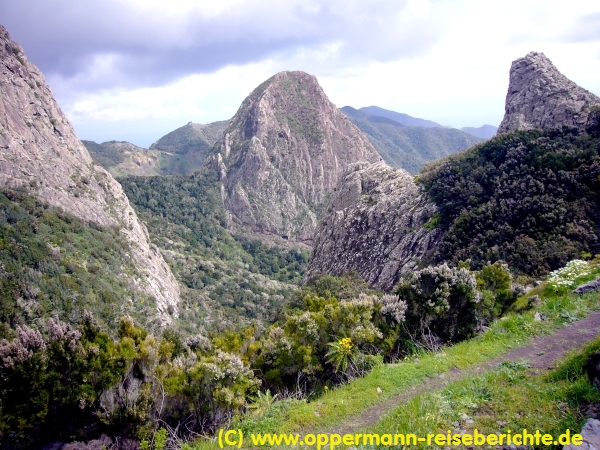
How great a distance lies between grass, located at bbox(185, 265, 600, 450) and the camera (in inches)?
243

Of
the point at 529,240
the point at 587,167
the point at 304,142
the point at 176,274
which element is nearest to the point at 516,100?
the point at 587,167

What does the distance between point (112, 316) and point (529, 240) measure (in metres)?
42.1

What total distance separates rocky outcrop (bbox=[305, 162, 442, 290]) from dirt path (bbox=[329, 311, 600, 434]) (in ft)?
75.3

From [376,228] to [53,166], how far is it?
190 feet

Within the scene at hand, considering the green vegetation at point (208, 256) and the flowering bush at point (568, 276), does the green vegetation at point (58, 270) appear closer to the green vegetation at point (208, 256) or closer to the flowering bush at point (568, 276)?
the green vegetation at point (208, 256)

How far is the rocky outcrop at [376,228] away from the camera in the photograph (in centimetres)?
3428

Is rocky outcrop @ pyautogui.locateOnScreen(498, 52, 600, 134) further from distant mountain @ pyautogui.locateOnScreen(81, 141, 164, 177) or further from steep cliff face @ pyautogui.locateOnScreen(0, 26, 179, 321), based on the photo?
distant mountain @ pyautogui.locateOnScreen(81, 141, 164, 177)

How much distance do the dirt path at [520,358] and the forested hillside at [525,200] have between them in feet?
48.2

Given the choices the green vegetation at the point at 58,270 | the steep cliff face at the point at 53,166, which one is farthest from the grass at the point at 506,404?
the steep cliff face at the point at 53,166

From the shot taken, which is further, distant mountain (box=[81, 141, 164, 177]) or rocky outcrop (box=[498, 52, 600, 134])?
distant mountain (box=[81, 141, 164, 177])

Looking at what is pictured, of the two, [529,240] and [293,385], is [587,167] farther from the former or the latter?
[293,385]

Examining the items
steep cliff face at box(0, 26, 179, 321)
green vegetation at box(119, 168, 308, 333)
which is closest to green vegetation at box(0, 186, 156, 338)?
steep cliff face at box(0, 26, 179, 321)

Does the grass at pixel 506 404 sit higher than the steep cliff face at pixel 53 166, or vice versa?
the steep cliff face at pixel 53 166

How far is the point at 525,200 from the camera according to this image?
27.8 metres
